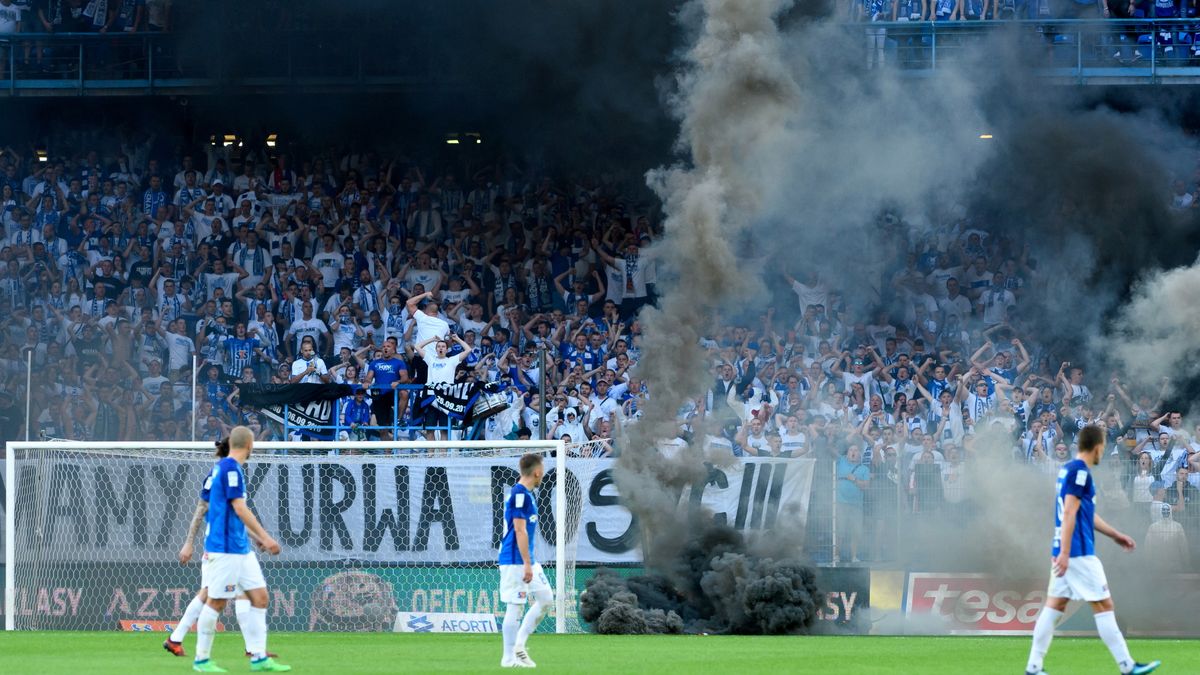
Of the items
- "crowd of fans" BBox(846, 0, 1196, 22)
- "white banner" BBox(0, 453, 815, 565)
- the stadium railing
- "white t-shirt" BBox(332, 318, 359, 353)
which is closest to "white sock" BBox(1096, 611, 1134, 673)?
"white banner" BBox(0, 453, 815, 565)

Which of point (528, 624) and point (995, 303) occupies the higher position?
point (995, 303)

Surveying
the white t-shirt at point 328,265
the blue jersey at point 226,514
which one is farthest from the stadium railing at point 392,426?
the blue jersey at point 226,514

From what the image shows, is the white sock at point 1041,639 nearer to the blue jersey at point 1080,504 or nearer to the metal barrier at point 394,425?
the blue jersey at point 1080,504

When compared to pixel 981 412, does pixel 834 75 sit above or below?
above

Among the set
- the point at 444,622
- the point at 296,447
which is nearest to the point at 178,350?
the point at 296,447

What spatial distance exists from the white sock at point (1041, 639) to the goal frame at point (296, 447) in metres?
7.20

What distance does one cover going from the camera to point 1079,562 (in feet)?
34.1

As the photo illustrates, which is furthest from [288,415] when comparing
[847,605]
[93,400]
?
[847,605]

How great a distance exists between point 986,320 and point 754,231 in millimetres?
3568

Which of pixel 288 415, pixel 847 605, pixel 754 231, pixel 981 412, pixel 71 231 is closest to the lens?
pixel 847 605

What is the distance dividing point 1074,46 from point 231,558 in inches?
711

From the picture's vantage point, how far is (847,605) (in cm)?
1759

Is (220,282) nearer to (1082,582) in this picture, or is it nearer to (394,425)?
(394,425)

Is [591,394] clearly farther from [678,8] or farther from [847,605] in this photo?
[678,8]
